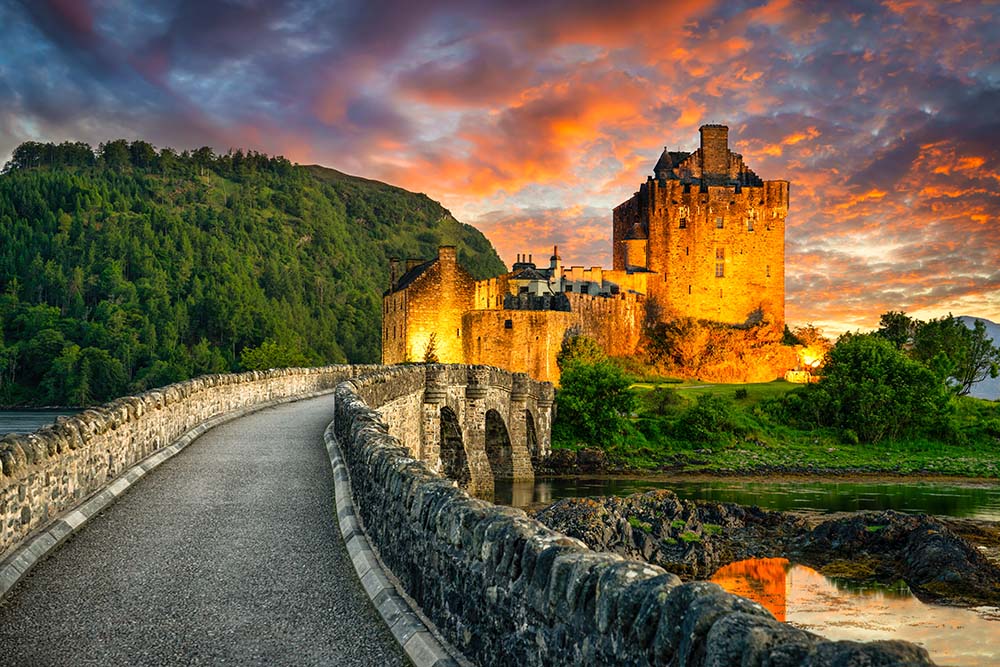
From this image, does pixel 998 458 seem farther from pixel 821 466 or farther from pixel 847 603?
pixel 847 603

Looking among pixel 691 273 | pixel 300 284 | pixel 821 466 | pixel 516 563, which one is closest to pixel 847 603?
pixel 516 563

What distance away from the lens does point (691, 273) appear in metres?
75.9

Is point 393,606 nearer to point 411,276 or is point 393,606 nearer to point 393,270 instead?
point 411,276

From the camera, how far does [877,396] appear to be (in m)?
53.4

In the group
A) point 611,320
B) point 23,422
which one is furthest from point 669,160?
point 23,422

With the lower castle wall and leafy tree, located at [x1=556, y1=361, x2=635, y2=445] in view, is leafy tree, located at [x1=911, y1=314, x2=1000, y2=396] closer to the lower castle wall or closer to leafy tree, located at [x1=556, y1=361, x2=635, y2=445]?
the lower castle wall

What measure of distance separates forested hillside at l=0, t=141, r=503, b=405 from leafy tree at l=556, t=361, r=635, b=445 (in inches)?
1473

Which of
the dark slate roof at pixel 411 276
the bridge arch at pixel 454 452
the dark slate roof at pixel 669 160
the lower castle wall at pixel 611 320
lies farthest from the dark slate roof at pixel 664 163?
the bridge arch at pixel 454 452

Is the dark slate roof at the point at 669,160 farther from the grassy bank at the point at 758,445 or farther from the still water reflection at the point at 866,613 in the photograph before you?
the still water reflection at the point at 866,613

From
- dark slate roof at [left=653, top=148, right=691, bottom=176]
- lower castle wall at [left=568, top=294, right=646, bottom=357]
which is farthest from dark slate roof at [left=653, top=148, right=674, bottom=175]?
lower castle wall at [left=568, top=294, right=646, bottom=357]

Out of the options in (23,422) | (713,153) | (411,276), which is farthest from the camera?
(713,153)

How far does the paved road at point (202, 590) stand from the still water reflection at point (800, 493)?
85.6 ft

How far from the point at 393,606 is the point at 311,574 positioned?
1626 millimetres

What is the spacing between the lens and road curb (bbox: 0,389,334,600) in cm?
779
